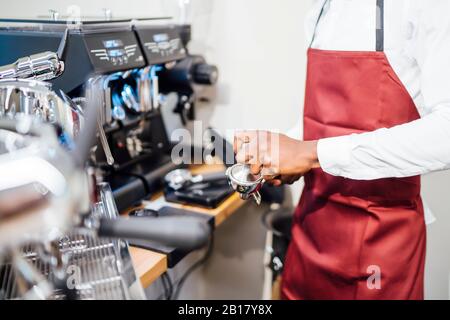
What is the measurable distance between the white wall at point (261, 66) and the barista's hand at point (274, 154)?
0.49 metres

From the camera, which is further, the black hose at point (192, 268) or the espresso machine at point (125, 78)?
the black hose at point (192, 268)

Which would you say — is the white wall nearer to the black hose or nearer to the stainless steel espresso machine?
the stainless steel espresso machine

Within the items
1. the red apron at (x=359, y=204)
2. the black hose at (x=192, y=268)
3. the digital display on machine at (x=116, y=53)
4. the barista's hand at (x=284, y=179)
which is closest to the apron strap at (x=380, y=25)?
the red apron at (x=359, y=204)

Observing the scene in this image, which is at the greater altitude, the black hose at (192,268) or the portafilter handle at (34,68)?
the portafilter handle at (34,68)

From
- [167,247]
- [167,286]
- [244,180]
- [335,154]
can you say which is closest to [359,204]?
[335,154]

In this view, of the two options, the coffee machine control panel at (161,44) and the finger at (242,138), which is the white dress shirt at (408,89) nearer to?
the finger at (242,138)

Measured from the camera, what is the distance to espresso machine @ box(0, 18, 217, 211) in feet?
2.56

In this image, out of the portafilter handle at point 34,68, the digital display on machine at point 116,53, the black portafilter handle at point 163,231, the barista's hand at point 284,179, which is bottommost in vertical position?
the barista's hand at point 284,179

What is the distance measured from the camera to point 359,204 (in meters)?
0.82

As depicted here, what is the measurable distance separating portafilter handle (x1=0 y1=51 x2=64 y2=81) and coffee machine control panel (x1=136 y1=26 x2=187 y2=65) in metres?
0.33

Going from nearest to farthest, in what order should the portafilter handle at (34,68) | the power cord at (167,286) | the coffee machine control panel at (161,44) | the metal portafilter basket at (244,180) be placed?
the portafilter handle at (34,68)
the metal portafilter basket at (244,180)
the coffee machine control panel at (161,44)
the power cord at (167,286)

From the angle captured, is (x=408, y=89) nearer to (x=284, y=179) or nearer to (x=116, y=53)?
(x=284, y=179)

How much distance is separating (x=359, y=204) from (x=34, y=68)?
Answer: 66cm

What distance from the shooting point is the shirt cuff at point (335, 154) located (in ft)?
2.30
